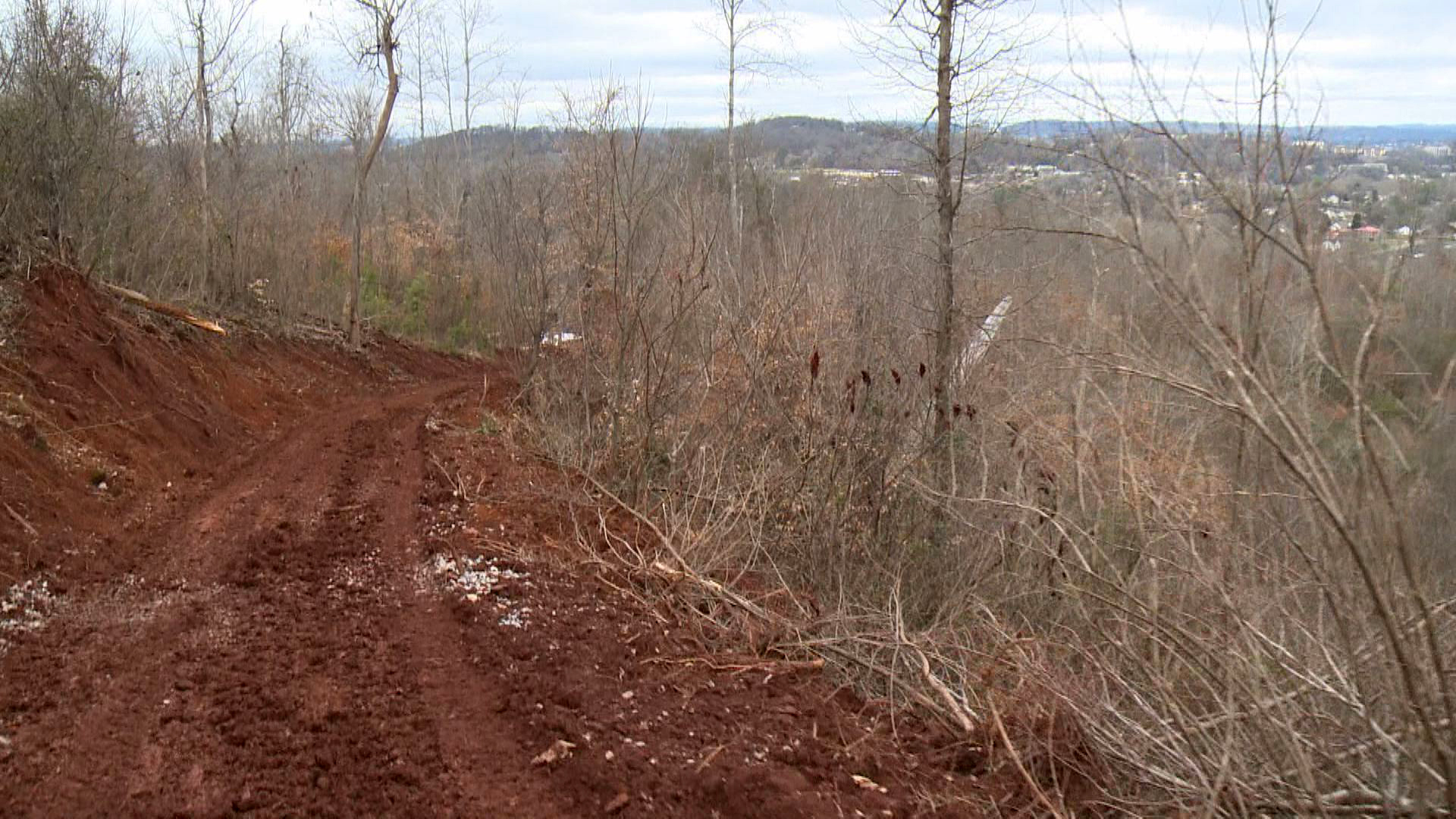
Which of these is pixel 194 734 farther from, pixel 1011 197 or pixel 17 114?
pixel 17 114

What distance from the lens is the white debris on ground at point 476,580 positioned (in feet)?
20.7

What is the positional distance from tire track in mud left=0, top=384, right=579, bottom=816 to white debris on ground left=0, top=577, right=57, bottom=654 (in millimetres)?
141

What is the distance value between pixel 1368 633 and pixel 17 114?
13206 mm

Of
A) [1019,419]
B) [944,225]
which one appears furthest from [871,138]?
[1019,419]

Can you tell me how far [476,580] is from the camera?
22.5ft

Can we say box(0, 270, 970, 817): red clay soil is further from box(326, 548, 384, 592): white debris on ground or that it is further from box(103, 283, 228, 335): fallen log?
box(103, 283, 228, 335): fallen log

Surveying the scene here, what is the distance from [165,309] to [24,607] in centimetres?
918

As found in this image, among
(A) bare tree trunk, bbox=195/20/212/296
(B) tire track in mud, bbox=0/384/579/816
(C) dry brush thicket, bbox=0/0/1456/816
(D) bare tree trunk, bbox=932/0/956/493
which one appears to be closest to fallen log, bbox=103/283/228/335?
(C) dry brush thicket, bbox=0/0/1456/816

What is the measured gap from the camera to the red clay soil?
4230 mm

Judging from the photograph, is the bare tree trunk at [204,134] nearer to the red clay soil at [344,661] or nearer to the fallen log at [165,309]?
the fallen log at [165,309]

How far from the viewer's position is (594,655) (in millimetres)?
5730

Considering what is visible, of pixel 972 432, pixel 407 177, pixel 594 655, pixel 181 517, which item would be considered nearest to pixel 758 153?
pixel 407 177

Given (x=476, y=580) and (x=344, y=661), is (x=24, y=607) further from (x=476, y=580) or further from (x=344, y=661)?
(x=476, y=580)

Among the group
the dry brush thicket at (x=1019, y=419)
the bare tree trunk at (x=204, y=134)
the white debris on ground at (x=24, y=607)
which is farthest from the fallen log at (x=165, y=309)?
the white debris on ground at (x=24, y=607)
